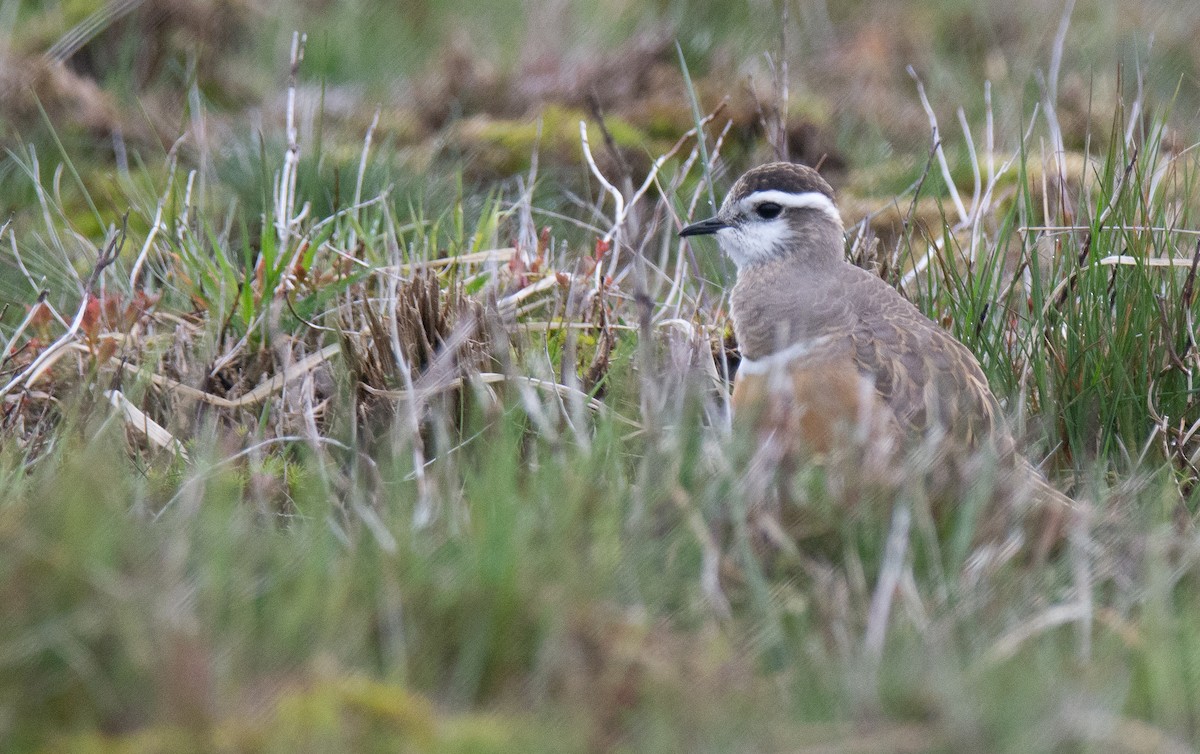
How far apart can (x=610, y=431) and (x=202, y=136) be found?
9.90 ft

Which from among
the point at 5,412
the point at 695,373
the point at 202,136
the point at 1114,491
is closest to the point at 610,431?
the point at 695,373

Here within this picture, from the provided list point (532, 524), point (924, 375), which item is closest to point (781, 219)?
point (924, 375)

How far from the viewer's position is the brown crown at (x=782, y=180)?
185 inches

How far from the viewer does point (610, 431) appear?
3268 millimetres

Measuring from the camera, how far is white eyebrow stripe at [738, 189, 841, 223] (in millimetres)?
4676

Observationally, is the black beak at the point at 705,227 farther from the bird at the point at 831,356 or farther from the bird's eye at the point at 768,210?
the bird's eye at the point at 768,210

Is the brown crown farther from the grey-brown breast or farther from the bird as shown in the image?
the grey-brown breast

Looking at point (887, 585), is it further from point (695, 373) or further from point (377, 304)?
point (377, 304)

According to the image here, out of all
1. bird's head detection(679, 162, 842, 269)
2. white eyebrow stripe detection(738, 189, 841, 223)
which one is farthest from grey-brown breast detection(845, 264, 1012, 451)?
white eyebrow stripe detection(738, 189, 841, 223)

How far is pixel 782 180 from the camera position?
4.70 m

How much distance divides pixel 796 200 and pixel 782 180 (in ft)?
0.28

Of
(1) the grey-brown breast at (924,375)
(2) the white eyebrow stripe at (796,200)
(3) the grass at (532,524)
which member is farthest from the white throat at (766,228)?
(1) the grey-brown breast at (924,375)

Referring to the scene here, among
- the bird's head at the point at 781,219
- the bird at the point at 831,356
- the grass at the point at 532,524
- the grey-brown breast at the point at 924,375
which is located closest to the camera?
the grass at the point at 532,524

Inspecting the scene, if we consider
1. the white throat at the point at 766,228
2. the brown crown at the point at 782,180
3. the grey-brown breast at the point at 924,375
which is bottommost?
the grey-brown breast at the point at 924,375
